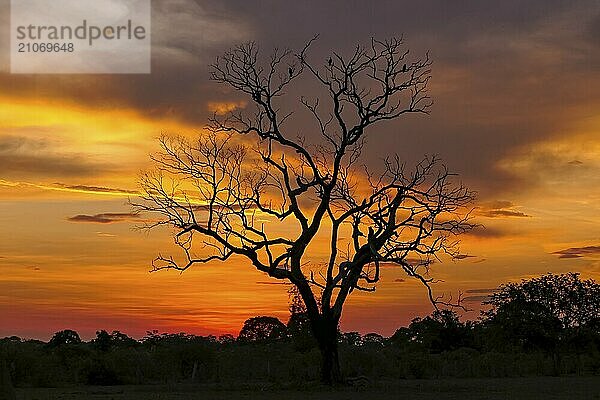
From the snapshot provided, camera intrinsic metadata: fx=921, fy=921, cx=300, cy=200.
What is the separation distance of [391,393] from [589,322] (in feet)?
114

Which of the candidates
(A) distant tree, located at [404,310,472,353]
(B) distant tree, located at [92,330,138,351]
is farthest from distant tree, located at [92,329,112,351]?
(A) distant tree, located at [404,310,472,353]

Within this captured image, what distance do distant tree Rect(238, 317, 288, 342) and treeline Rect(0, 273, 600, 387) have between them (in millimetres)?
15315

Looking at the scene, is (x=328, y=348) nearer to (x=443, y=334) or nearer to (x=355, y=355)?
(x=355, y=355)

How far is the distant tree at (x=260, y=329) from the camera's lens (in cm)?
9212

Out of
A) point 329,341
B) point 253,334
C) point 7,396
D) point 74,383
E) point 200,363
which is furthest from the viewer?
point 253,334

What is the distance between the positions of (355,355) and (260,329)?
45790 mm

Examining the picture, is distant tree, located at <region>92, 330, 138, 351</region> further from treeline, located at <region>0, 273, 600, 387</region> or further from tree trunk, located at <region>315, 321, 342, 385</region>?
tree trunk, located at <region>315, 321, 342, 385</region>

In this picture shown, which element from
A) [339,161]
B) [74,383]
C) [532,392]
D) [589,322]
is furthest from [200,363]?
[589,322]

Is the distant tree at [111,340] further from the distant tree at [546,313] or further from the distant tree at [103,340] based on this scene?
the distant tree at [546,313]

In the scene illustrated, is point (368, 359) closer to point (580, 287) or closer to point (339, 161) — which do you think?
point (339, 161)

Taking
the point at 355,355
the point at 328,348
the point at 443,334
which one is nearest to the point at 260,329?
the point at 443,334

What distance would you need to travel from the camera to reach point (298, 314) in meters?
65.2

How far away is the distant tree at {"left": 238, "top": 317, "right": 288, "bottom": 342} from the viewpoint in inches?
3627

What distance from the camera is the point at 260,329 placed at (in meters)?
95.1
